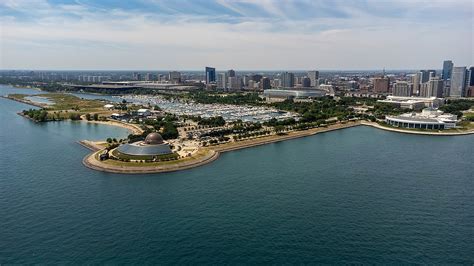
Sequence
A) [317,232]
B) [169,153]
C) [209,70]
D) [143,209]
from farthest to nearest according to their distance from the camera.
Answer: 1. [209,70]
2. [169,153]
3. [143,209]
4. [317,232]

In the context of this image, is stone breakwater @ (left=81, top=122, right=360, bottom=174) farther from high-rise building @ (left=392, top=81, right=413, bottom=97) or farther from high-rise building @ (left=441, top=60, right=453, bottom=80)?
high-rise building @ (left=441, top=60, right=453, bottom=80)

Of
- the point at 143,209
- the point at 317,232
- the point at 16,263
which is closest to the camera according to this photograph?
the point at 16,263

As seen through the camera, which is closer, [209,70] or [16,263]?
[16,263]

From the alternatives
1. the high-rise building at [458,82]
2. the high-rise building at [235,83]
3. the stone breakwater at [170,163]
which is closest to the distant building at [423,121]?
the stone breakwater at [170,163]

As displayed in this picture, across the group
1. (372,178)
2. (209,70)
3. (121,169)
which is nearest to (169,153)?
(121,169)

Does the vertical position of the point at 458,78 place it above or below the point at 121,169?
Answer: above

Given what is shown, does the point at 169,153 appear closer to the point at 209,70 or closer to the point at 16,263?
the point at 16,263

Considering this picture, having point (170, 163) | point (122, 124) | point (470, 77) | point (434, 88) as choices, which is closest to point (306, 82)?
point (434, 88)
